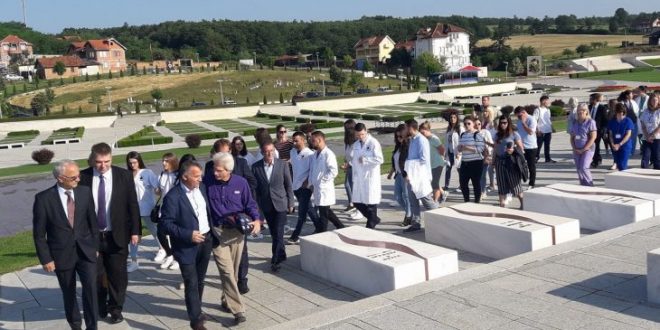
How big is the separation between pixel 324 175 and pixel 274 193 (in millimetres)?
1125

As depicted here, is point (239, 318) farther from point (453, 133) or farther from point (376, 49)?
point (376, 49)

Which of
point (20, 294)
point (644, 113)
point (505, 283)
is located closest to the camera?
point (505, 283)

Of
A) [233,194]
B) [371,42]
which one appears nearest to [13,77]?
[371,42]

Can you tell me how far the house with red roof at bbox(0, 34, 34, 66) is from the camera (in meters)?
122

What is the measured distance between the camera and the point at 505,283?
5781 mm

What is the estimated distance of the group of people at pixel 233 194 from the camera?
17.9 feet

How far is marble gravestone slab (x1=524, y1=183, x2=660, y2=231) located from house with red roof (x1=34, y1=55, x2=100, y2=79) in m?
99.7

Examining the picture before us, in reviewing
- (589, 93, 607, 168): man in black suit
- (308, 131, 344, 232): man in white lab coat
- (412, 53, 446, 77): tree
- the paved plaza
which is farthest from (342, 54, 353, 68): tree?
the paved plaza

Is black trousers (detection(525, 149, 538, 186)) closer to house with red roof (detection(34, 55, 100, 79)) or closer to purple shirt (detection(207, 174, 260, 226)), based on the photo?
purple shirt (detection(207, 174, 260, 226))

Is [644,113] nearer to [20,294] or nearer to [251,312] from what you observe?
[251,312]

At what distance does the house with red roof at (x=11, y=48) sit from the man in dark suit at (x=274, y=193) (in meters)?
129

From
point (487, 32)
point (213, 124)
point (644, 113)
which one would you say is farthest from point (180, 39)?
point (644, 113)

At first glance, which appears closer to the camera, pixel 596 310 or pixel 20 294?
pixel 596 310

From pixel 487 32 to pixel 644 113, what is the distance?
144m
